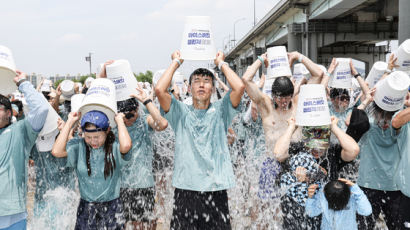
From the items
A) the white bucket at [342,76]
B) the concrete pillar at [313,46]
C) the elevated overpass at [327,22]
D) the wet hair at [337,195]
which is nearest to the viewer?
the wet hair at [337,195]

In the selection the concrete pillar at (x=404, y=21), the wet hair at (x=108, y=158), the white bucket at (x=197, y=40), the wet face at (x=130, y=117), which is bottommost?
the wet hair at (x=108, y=158)

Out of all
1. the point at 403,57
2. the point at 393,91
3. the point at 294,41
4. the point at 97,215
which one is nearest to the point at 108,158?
the point at 97,215

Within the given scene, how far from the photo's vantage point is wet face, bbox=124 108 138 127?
3.66 metres

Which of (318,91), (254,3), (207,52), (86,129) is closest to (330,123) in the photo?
(318,91)

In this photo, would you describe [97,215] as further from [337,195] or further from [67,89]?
[67,89]

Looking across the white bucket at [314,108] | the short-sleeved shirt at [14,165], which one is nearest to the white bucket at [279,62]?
the white bucket at [314,108]

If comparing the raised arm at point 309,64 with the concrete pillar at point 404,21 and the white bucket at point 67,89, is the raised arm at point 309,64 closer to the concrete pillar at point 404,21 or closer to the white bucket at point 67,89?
the white bucket at point 67,89

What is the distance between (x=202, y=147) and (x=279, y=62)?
1.33 meters

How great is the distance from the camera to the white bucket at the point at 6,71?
128 inches

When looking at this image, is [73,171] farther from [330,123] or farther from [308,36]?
[308,36]

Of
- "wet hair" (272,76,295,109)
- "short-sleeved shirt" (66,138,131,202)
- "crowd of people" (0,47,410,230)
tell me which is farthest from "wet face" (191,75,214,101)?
"wet hair" (272,76,295,109)

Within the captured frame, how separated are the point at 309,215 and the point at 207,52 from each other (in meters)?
1.57

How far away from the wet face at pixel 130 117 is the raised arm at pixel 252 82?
111cm

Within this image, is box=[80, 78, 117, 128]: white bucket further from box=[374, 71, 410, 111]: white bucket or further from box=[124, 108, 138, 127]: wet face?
box=[374, 71, 410, 111]: white bucket
